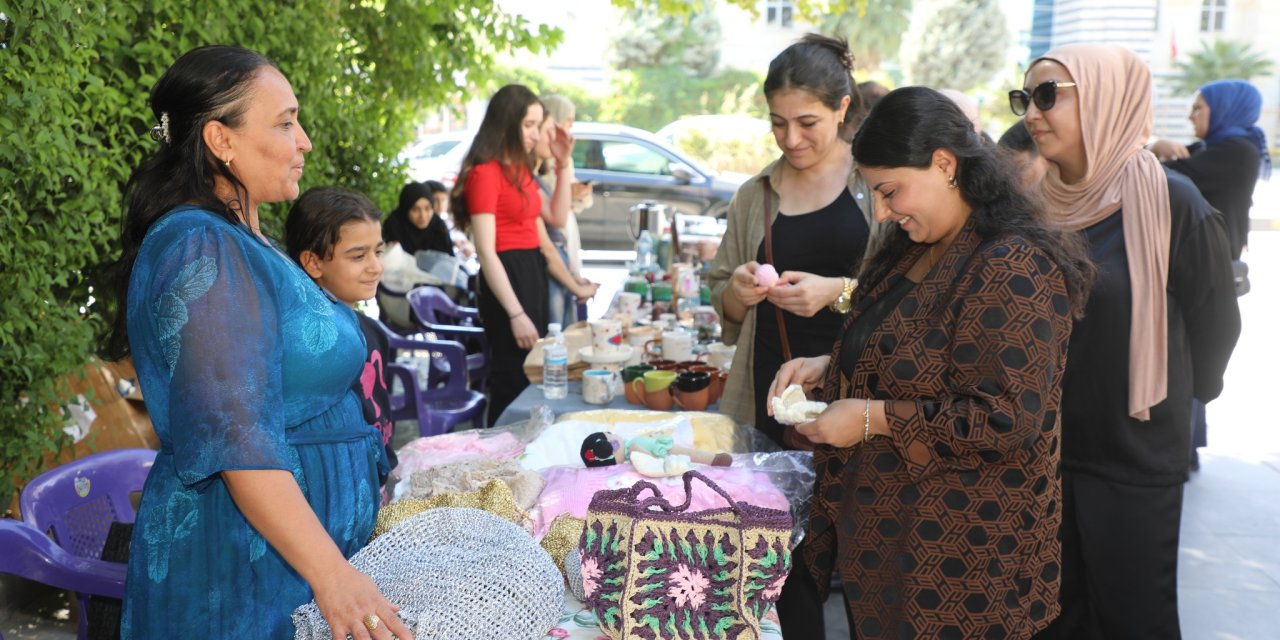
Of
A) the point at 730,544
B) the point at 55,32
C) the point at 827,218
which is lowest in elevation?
the point at 730,544

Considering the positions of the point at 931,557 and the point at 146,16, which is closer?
the point at 931,557

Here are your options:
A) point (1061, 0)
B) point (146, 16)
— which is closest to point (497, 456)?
point (146, 16)

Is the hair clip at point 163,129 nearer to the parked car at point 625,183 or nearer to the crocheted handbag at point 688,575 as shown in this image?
the crocheted handbag at point 688,575

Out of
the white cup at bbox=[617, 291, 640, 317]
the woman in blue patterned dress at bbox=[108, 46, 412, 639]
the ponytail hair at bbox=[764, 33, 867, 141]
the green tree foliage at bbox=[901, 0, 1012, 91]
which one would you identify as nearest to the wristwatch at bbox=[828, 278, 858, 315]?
the ponytail hair at bbox=[764, 33, 867, 141]

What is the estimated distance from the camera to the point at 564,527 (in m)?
2.14

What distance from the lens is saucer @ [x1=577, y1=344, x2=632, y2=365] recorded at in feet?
12.1

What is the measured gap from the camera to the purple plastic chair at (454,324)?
17.7ft

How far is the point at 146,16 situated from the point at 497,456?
2.49m

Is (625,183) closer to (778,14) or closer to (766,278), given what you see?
(766,278)

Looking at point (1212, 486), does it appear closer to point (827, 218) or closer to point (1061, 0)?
point (827, 218)

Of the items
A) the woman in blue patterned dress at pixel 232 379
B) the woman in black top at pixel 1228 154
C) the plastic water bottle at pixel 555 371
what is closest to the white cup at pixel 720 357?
the plastic water bottle at pixel 555 371

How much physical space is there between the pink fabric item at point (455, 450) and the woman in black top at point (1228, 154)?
4.71 metres

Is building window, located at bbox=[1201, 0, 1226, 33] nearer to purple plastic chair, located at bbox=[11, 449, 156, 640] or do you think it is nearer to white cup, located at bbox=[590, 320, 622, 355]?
white cup, located at bbox=[590, 320, 622, 355]

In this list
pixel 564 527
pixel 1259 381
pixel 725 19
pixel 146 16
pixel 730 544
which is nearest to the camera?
pixel 730 544
